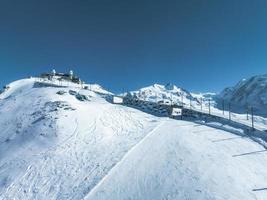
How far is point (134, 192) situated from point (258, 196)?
7.99m

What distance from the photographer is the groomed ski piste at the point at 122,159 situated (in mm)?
19428

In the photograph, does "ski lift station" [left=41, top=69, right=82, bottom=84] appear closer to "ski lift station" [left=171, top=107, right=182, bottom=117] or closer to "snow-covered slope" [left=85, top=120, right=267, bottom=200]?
"ski lift station" [left=171, top=107, right=182, bottom=117]

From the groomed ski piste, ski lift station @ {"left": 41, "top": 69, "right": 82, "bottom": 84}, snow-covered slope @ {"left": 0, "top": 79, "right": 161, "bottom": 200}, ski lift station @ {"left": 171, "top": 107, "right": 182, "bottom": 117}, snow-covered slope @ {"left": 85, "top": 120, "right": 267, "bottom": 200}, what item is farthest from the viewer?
ski lift station @ {"left": 41, "top": 69, "right": 82, "bottom": 84}

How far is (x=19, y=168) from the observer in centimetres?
2511

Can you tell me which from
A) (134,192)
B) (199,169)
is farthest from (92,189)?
(199,169)

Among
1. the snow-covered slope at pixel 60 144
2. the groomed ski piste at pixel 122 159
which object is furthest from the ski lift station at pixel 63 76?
the groomed ski piste at pixel 122 159

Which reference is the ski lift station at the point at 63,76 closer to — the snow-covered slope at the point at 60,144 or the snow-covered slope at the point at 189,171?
the snow-covered slope at the point at 60,144

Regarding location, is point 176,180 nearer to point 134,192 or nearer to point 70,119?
point 134,192

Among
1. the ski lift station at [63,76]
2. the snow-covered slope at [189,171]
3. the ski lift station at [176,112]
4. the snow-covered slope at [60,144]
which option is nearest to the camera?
the snow-covered slope at [189,171]

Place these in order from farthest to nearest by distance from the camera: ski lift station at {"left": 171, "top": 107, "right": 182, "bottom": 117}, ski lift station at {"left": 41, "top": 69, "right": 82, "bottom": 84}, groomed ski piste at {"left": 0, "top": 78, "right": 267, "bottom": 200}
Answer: ski lift station at {"left": 41, "top": 69, "right": 82, "bottom": 84}
ski lift station at {"left": 171, "top": 107, "right": 182, "bottom": 117}
groomed ski piste at {"left": 0, "top": 78, "right": 267, "bottom": 200}

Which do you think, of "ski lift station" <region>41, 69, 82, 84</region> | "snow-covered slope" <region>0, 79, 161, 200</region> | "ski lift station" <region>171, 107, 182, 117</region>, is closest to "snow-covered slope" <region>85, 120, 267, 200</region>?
"snow-covered slope" <region>0, 79, 161, 200</region>

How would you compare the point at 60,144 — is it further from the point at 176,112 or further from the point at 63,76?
the point at 63,76

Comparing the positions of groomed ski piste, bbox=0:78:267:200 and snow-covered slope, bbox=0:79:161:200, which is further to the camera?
snow-covered slope, bbox=0:79:161:200

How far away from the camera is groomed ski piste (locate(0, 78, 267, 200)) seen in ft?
63.7
